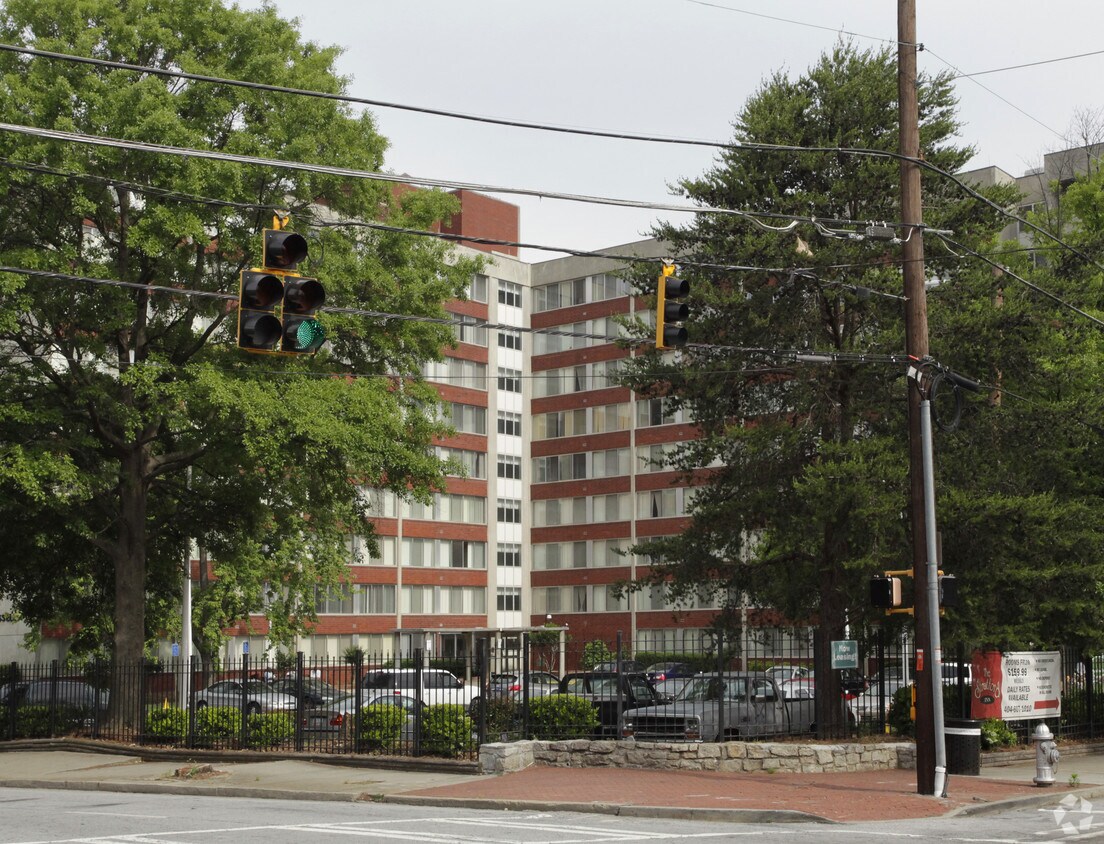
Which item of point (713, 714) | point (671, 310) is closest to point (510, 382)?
point (713, 714)

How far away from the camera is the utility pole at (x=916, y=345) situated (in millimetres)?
18688

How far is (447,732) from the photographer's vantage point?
23.1 m

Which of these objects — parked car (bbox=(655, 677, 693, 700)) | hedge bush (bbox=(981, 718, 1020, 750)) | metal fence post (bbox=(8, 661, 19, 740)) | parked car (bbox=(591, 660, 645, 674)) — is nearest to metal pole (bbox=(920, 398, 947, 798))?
parked car (bbox=(655, 677, 693, 700))

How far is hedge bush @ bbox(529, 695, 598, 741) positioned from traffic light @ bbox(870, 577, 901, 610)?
236 inches

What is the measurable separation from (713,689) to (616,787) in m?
3.88

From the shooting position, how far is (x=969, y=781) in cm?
2028

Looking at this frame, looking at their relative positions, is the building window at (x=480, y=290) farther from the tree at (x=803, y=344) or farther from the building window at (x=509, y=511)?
the tree at (x=803, y=344)

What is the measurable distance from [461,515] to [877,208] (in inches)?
2121

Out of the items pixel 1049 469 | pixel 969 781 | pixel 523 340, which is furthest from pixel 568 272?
pixel 969 781

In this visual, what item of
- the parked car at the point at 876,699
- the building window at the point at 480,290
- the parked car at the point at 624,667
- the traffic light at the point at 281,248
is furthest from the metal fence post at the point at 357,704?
the building window at the point at 480,290

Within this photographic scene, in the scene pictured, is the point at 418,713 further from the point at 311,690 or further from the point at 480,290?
the point at 480,290

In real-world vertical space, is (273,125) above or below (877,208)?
above

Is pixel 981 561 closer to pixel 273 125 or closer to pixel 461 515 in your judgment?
pixel 273 125

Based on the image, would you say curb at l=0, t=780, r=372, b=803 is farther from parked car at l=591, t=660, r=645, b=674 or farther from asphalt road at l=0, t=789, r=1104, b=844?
parked car at l=591, t=660, r=645, b=674
